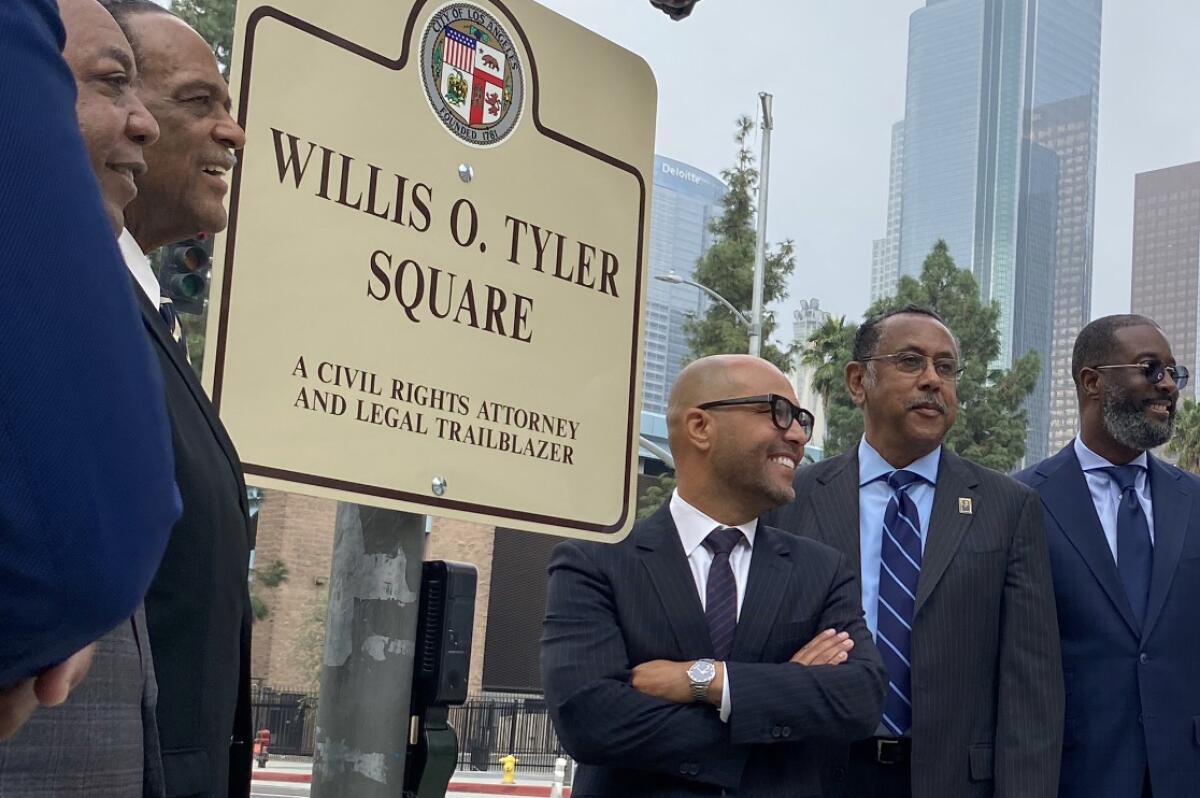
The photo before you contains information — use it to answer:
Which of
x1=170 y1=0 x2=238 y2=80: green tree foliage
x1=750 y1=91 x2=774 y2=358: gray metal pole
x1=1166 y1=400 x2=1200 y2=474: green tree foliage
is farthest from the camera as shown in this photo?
x1=1166 y1=400 x2=1200 y2=474: green tree foliage

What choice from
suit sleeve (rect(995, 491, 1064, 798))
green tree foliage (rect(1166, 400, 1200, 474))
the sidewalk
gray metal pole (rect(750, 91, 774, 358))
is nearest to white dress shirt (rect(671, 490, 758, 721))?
suit sleeve (rect(995, 491, 1064, 798))

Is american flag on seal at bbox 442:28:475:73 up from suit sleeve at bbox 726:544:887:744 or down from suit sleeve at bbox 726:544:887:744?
up

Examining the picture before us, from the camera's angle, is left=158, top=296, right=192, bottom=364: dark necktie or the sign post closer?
left=158, top=296, right=192, bottom=364: dark necktie

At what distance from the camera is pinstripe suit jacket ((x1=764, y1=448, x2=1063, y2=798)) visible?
397cm

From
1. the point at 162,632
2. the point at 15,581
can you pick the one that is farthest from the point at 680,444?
the point at 15,581

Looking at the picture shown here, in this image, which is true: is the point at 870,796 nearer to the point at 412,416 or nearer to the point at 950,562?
the point at 950,562

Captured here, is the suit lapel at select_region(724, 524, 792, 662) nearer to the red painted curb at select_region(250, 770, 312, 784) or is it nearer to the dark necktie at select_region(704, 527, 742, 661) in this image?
the dark necktie at select_region(704, 527, 742, 661)

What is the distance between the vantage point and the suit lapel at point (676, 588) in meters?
3.52

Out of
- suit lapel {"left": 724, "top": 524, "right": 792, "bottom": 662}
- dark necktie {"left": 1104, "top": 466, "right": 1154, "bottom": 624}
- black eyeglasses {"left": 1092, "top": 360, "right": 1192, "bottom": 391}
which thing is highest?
black eyeglasses {"left": 1092, "top": 360, "right": 1192, "bottom": 391}

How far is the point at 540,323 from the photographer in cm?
279

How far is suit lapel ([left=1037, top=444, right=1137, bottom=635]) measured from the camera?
175 inches

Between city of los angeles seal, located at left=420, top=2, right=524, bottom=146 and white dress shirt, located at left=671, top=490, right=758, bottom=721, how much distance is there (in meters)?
1.38

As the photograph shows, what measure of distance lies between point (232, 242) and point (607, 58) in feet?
3.49

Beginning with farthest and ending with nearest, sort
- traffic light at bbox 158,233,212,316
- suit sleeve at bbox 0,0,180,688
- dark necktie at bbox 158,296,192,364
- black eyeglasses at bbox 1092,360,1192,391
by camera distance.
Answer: traffic light at bbox 158,233,212,316 < black eyeglasses at bbox 1092,360,1192,391 < dark necktie at bbox 158,296,192,364 < suit sleeve at bbox 0,0,180,688
